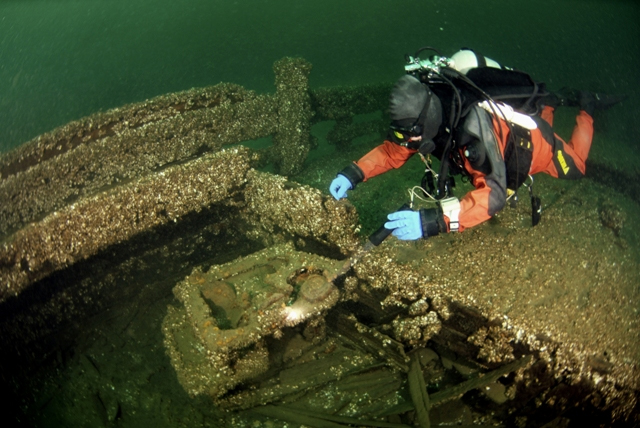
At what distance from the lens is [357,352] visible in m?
3.52

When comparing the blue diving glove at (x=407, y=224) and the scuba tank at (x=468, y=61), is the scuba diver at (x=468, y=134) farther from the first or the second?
the scuba tank at (x=468, y=61)

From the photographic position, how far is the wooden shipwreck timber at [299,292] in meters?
2.82

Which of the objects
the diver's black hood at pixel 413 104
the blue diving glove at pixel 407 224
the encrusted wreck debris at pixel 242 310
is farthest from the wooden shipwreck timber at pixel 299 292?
the diver's black hood at pixel 413 104

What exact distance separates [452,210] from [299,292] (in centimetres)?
145

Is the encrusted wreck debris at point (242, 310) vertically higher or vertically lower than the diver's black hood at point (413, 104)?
lower

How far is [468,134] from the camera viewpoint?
2.97 m

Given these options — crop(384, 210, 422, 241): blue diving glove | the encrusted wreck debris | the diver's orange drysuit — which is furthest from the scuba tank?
the encrusted wreck debris

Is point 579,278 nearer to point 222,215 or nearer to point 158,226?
point 222,215

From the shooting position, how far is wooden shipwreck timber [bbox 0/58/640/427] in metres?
2.82

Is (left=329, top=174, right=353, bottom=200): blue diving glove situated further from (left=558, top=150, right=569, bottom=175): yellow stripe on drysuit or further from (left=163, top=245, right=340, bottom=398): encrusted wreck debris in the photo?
(left=558, top=150, right=569, bottom=175): yellow stripe on drysuit

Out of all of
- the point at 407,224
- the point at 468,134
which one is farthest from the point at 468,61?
the point at 407,224

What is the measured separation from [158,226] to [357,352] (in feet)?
7.90

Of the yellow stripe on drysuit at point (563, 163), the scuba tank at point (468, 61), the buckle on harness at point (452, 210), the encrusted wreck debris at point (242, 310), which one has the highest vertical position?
the scuba tank at point (468, 61)

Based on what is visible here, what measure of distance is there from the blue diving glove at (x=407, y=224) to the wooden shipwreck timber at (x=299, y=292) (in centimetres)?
25
